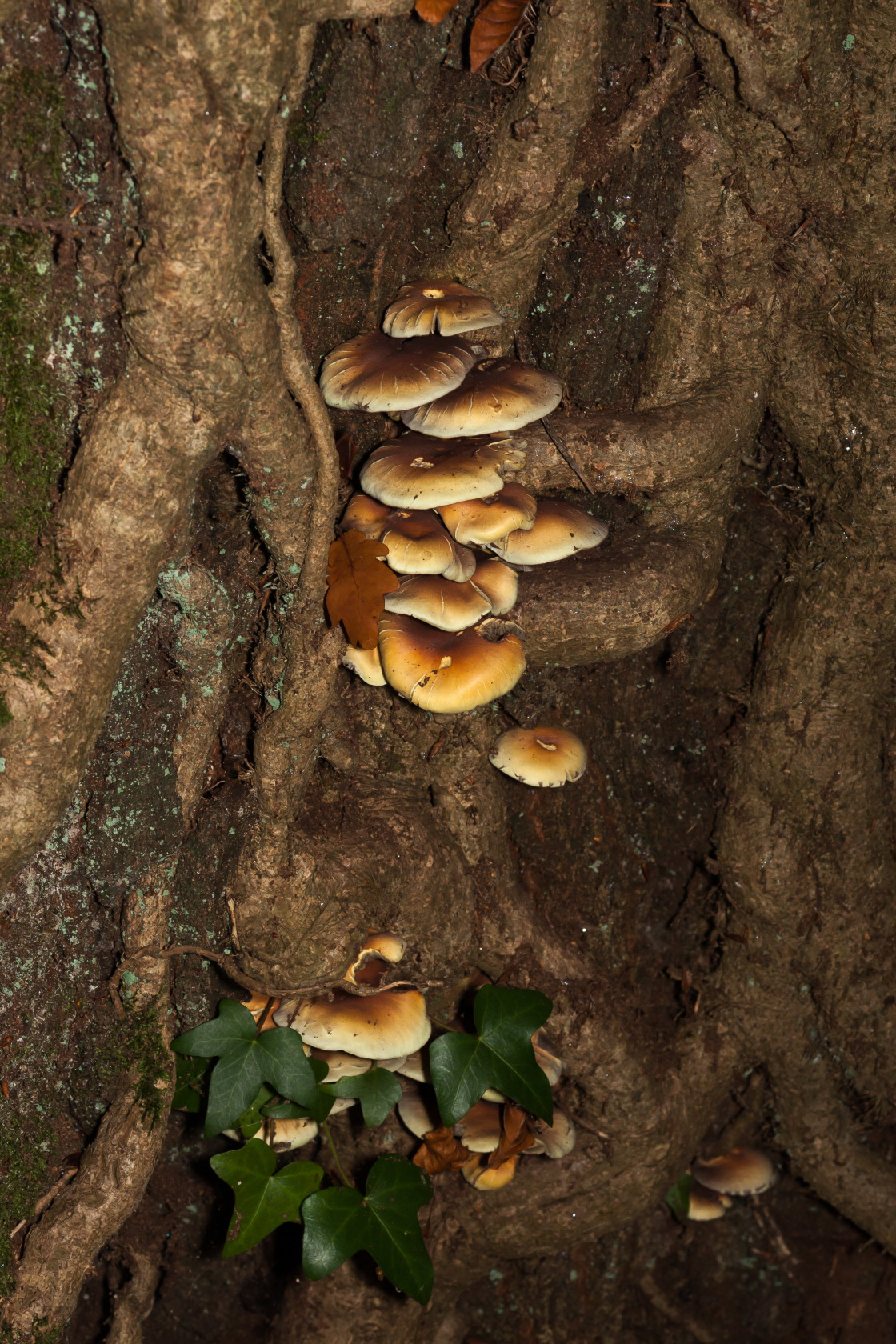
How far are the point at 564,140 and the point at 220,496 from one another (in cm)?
142

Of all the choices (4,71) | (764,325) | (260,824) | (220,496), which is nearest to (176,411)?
(220,496)

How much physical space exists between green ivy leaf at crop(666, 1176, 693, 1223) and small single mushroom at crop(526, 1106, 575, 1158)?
78 centimetres

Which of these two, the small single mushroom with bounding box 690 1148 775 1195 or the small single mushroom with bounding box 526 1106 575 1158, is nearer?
the small single mushroom with bounding box 526 1106 575 1158

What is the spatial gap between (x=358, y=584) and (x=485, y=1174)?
87.8 inches

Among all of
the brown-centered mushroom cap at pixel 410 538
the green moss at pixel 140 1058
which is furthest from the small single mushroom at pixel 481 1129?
the brown-centered mushroom cap at pixel 410 538

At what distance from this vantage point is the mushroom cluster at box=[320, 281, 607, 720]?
2.61 metres

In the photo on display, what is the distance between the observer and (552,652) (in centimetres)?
309

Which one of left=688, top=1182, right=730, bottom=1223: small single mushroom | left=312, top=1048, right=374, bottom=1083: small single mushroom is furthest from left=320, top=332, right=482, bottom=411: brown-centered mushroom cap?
left=688, top=1182, right=730, bottom=1223: small single mushroom

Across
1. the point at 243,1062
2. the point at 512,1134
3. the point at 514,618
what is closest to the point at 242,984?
the point at 243,1062

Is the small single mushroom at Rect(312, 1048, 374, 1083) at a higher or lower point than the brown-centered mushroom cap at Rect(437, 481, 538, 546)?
lower

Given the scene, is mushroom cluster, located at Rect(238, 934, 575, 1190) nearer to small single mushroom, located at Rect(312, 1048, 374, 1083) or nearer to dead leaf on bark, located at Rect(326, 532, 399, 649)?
small single mushroom, located at Rect(312, 1048, 374, 1083)

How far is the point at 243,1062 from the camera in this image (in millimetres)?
2801

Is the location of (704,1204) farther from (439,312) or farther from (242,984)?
(439,312)

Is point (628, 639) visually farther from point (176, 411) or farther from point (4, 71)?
point (4, 71)
